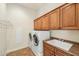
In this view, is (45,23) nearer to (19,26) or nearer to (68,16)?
(68,16)

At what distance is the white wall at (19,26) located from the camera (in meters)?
1.36

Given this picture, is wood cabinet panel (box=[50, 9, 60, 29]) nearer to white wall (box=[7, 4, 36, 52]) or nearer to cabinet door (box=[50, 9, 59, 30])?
cabinet door (box=[50, 9, 59, 30])

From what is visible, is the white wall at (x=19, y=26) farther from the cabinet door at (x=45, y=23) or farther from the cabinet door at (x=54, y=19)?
the cabinet door at (x=45, y=23)

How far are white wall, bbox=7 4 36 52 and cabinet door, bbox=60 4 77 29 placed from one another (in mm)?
631

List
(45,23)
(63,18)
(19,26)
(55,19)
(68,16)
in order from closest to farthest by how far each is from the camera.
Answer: (19,26)
(68,16)
(63,18)
(55,19)
(45,23)

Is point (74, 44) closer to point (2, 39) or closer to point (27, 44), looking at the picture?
point (27, 44)

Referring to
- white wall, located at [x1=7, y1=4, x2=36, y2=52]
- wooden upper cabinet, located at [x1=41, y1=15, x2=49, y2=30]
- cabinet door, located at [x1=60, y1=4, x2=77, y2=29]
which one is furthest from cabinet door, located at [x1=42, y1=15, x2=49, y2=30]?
white wall, located at [x1=7, y1=4, x2=36, y2=52]

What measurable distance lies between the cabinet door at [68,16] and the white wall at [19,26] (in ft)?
2.07

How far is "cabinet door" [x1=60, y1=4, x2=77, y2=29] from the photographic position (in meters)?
1.52

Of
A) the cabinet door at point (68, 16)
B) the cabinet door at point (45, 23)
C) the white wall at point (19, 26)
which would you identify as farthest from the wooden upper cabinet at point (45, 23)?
the white wall at point (19, 26)

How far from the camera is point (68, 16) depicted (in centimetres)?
165

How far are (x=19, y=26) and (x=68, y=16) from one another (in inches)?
36.0

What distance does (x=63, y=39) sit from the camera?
2080 millimetres

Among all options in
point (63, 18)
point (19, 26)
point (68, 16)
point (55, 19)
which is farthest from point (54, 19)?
point (19, 26)
